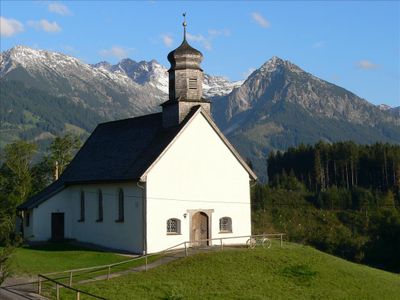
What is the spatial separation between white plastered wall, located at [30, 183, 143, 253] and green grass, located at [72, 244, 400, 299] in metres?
6.31

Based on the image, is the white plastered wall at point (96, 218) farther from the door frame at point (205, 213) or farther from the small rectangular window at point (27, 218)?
the door frame at point (205, 213)

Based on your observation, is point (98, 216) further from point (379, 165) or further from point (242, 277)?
point (379, 165)

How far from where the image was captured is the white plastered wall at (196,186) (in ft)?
138

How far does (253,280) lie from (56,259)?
47.2 ft

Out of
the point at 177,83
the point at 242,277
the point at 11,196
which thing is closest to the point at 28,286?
the point at 242,277

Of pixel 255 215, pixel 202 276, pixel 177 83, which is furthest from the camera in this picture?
pixel 255 215

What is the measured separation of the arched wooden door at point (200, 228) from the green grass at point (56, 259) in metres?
5.14

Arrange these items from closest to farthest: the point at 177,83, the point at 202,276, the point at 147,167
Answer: the point at 202,276, the point at 147,167, the point at 177,83

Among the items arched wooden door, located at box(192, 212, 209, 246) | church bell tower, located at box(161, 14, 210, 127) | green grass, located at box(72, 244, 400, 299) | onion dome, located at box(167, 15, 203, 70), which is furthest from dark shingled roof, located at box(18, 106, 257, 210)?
green grass, located at box(72, 244, 400, 299)

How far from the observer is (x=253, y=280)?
34406 millimetres

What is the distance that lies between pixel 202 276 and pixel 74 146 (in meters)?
54.0

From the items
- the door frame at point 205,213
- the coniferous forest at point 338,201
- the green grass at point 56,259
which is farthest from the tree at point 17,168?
the coniferous forest at point 338,201

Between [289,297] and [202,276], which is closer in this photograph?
[289,297]

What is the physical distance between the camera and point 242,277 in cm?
3481
